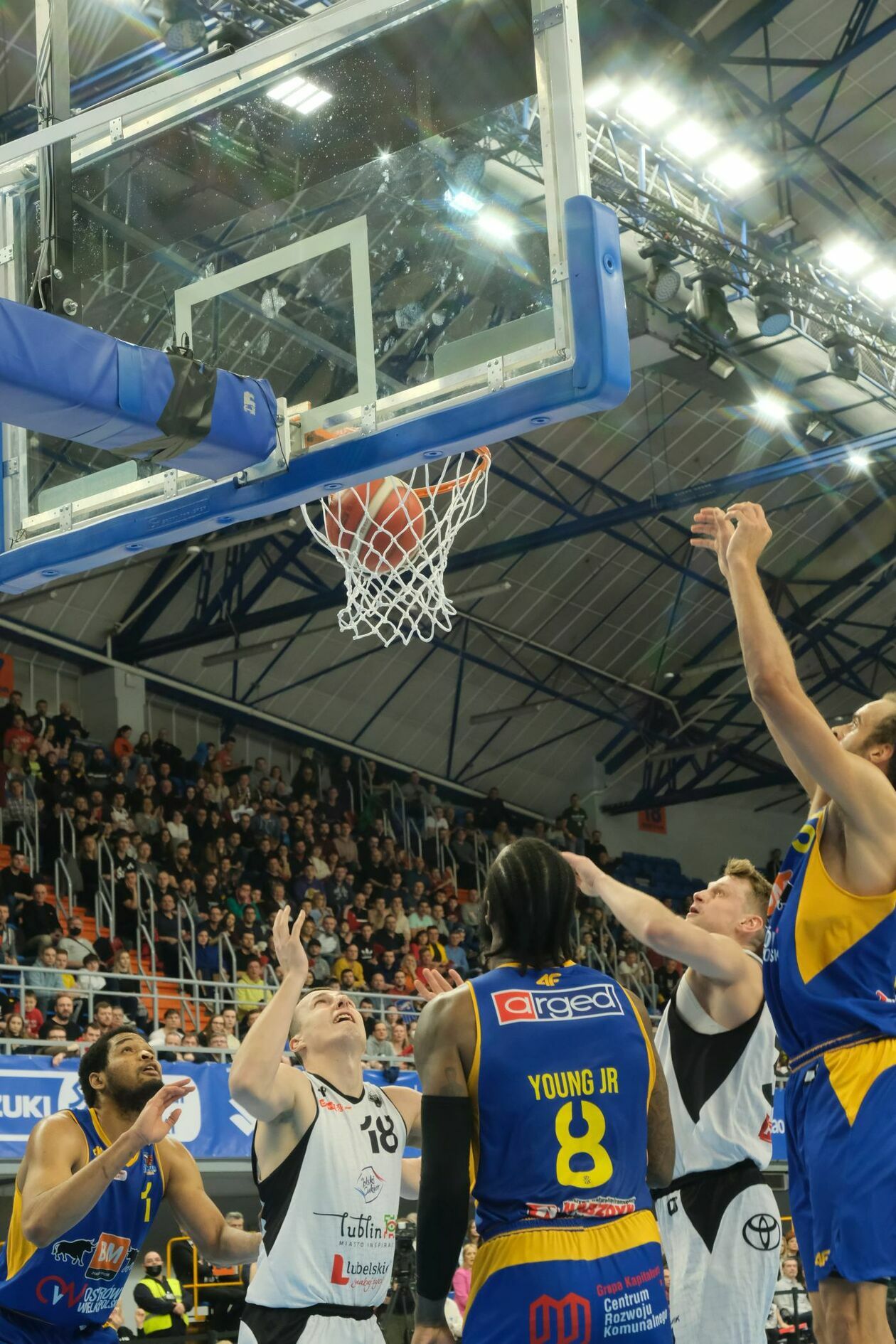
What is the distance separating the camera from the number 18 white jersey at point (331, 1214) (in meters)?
5.04

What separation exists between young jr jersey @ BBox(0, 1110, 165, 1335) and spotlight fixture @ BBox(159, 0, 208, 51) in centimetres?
882

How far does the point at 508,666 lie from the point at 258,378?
2105 cm

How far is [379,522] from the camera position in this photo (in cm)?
773

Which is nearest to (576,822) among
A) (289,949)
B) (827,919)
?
→ (289,949)

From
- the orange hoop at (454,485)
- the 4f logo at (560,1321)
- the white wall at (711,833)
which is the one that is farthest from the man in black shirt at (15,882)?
the white wall at (711,833)

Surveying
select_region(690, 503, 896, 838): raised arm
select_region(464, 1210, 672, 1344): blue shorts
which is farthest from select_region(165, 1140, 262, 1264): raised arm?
select_region(690, 503, 896, 838): raised arm

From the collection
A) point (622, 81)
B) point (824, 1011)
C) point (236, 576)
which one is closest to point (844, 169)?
point (622, 81)

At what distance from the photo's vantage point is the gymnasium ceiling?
1650cm

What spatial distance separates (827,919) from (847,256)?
1615 cm

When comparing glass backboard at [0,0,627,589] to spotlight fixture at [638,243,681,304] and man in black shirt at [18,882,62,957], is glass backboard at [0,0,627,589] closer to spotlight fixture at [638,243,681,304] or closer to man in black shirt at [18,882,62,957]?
spotlight fixture at [638,243,681,304]

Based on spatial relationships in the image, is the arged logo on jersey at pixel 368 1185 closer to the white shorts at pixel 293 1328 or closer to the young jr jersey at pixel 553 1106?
the white shorts at pixel 293 1328

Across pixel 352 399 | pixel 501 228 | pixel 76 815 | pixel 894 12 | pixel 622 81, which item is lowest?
pixel 352 399

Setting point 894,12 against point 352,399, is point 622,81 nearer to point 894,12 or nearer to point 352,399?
point 894,12

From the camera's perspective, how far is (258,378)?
6.58 m
